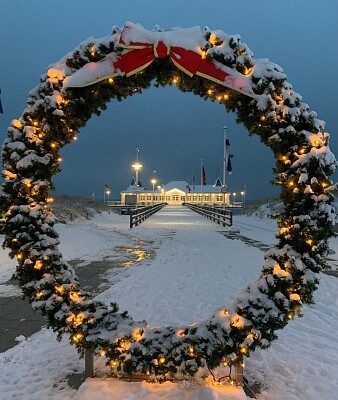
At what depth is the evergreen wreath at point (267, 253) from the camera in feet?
11.6

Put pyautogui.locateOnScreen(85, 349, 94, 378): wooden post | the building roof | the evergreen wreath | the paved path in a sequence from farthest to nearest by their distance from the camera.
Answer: the building roof
the paved path
pyautogui.locateOnScreen(85, 349, 94, 378): wooden post
the evergreen wreath

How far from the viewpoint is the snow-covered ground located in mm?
3592

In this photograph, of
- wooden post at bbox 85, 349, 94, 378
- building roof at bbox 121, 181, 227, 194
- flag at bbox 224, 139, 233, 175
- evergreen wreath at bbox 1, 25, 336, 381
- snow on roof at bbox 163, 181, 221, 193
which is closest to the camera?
evergreen wreath at bbox 1, 25, 336, 381

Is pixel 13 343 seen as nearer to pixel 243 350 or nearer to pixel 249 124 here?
pixel 243 350

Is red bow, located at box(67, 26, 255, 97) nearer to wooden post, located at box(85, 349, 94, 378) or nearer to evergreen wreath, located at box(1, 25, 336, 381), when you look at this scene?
evergreen wreath, located at box(1, 25, 336, 381)

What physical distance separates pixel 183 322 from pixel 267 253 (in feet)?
8.18

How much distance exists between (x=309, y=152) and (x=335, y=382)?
2591 millimetres

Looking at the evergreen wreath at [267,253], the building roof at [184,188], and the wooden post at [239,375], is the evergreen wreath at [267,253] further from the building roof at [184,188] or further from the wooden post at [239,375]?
the building roof at [184,188]

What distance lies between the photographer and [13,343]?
4879 millimetres

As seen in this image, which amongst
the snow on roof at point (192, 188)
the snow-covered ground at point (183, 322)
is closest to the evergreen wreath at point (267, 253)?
the snow-covered ground at point (183, 322)

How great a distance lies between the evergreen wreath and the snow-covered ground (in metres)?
0.33

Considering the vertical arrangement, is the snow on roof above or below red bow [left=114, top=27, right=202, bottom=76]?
below

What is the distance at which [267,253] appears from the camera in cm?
A: 380

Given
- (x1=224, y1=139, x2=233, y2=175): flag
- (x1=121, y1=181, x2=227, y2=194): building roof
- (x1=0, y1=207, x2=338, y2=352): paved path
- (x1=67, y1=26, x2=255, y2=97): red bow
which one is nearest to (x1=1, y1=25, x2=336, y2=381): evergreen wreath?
(x1=67, y1=26, x2=255, y2=97): red bow
